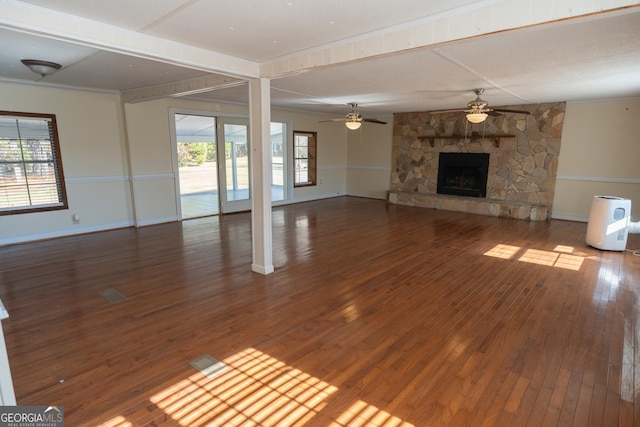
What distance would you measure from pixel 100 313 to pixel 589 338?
165 inches

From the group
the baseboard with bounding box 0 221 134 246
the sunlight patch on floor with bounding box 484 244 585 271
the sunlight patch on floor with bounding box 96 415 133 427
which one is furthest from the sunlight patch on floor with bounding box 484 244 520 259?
the baseboard with bounding box 0 221 134 246

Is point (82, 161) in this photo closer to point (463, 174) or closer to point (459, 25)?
point (459, 25)

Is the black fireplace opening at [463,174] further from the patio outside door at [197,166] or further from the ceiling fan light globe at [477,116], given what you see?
the patio outside door at [197,166]

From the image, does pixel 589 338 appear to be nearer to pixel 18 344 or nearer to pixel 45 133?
pixel 18 344

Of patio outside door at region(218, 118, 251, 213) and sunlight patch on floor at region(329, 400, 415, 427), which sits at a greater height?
patio outside door at region(218, 118, 251, 213)

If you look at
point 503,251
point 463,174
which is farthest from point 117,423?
point 463,174

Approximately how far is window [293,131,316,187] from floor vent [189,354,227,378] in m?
7.12

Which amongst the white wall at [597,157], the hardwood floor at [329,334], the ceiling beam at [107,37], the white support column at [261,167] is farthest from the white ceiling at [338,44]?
the hardwood floor at [329,334]

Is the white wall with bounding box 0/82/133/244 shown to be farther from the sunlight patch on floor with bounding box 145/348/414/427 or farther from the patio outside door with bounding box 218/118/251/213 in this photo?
the sunlight patch on floor with bounding box 145/348/414/427

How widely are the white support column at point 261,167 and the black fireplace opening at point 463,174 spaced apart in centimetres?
590

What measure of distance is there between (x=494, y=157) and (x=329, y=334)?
267 inches

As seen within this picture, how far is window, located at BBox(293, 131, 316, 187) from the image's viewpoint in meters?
9.24

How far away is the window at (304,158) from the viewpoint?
30.3 feet

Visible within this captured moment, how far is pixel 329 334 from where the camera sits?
2775mm
